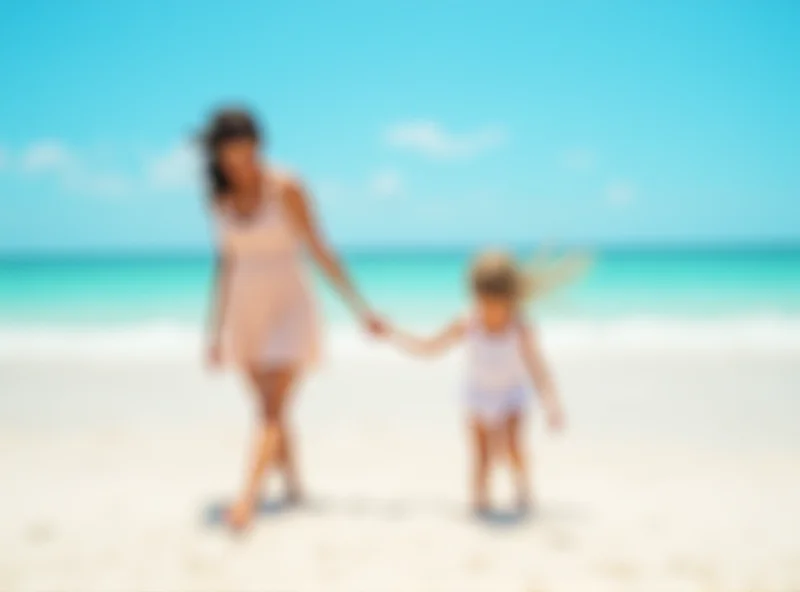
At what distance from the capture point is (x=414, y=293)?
26.0 m

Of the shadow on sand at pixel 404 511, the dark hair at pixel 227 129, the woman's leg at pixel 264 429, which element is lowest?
the shadow on sand at pixel 404 511

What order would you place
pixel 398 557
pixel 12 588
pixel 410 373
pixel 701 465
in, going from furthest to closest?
pixel 410 373
pixel 701 465
pixel 398 557
pixel 12 588

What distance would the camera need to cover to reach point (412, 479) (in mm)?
4230

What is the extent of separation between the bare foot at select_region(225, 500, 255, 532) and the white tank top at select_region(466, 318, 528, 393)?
3.92 ft

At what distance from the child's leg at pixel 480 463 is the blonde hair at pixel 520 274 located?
645 millimetres

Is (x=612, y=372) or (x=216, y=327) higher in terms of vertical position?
(x=216, y=327)

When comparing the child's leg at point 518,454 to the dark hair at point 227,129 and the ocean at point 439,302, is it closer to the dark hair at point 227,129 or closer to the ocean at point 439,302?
the ocean at point 439,302

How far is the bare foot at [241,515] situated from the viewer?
132 inches

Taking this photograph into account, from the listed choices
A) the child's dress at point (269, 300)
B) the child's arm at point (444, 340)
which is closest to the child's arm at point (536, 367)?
the child's arm at point (444, 340)

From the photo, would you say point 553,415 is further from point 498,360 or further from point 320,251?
point 320,251

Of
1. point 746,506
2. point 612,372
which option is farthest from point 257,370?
point 612,372

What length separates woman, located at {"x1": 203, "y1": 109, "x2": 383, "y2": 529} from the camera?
3324 mm

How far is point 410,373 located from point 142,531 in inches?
193

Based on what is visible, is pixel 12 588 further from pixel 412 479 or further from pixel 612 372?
pixel 612 372
